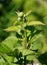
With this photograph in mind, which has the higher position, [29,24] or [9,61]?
[29,24]

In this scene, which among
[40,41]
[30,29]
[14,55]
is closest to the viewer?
[14,55]

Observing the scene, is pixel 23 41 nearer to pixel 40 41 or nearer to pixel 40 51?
pixel 40 51

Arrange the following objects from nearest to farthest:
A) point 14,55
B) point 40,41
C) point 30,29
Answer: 1. point 14,55
2. point 30,29
3. point 40,41

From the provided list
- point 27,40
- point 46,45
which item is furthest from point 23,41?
point 46,45

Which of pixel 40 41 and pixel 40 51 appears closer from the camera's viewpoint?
pixel 40 51

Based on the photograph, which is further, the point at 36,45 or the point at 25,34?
the point at 36,45

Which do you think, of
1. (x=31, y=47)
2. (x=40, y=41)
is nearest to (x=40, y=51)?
(x=31, y=47)

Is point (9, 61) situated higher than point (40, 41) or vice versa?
point (40, 41)

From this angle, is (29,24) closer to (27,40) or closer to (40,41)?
(27,40)
